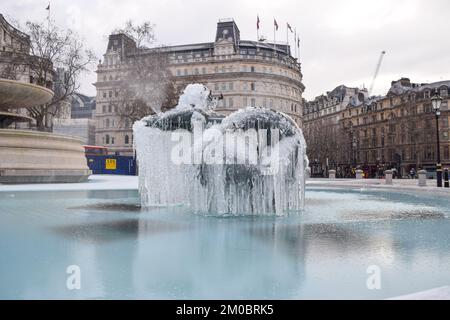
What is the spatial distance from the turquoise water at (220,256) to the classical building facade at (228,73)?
69563 millimetres

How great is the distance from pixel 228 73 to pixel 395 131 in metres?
33.8

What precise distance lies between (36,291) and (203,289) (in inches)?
61.9

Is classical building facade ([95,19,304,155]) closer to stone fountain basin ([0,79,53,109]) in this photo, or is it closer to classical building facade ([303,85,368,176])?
classical building facade ([303,85,368,176])

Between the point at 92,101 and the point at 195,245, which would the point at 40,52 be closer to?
the point at 195,245

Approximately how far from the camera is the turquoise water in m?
3.70

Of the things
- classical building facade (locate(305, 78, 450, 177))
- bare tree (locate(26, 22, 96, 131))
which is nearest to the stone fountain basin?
bare tree (locate(26, 22, 96, 131))

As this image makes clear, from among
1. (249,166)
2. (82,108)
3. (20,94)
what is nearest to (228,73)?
(20,94)

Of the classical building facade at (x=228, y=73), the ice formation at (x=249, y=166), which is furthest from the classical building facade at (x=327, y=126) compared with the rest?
the ice formation at (x=249, y=166)

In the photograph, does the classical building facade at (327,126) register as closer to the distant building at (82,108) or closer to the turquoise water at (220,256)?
the turquoise water at (220,256)

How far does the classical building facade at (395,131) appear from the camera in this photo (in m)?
60.5

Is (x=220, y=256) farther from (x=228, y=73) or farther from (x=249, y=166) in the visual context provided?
(x=228, y=73)

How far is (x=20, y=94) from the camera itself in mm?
23672

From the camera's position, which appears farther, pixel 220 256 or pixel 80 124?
pixel 80 124

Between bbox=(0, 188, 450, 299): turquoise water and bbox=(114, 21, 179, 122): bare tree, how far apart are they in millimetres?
33148
